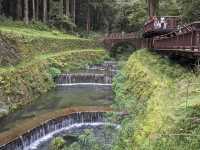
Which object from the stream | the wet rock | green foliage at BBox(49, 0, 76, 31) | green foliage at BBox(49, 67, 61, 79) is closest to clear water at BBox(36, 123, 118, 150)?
the stream

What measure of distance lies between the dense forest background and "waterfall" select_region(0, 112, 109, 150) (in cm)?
1570

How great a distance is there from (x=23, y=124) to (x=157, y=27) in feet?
47.7

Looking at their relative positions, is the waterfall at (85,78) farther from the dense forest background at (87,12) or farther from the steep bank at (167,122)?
the steep bank at (167,122)

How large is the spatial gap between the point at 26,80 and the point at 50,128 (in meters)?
7.60

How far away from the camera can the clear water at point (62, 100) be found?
19.0 meters

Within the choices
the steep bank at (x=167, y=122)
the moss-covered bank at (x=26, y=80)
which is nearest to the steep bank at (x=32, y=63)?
the moss-covered bank at (x=26, y=80)

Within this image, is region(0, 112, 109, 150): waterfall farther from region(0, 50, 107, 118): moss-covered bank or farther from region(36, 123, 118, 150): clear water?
region(0, 50, 107, 118): moss-covered bank

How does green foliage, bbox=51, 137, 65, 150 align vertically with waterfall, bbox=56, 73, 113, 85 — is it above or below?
below

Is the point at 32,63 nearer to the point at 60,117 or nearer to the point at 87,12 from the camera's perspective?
the point at 60,117

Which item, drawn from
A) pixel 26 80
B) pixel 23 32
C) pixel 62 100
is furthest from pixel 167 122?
pixel 23 32

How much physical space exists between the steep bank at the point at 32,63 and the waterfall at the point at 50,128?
3.35 m

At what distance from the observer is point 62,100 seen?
23781 mm

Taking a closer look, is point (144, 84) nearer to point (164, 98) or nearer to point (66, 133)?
point (66, 133)

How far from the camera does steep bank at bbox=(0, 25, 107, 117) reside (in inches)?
844
